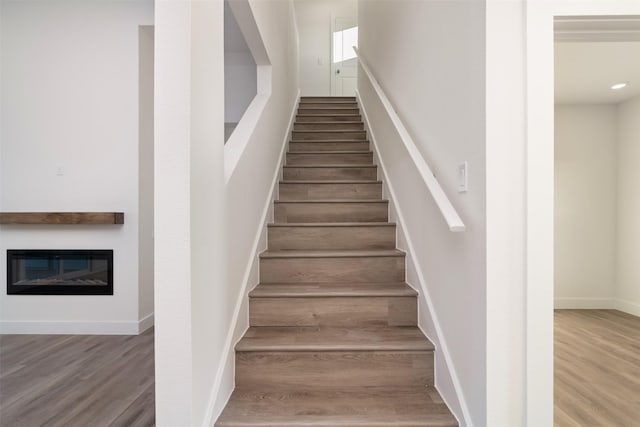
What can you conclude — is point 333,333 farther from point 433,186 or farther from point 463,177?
point 463,177

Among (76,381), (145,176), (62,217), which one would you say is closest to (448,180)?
(76,381)

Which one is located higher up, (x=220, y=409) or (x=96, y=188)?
(x=96, y=188)

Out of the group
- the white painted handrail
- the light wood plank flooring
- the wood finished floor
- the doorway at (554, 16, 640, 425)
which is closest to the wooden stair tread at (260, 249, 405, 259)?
the white painted handrail

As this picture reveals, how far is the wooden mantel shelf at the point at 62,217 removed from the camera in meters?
2.97

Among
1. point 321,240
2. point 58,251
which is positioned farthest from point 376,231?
point 58,251

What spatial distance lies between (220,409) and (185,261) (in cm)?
75

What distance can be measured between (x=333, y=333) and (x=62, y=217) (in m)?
2.76

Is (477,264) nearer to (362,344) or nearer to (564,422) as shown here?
(362,344)

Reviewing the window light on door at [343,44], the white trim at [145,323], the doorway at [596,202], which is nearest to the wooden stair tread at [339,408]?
Answer: the white trim at [145,323]

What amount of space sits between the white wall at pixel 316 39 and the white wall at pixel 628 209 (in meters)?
4.60

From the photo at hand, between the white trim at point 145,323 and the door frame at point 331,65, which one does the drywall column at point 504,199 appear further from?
the door frame at point 331,65

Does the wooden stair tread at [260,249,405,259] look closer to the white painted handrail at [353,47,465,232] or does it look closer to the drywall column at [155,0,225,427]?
the white painted handrail at [353,47,465,232]

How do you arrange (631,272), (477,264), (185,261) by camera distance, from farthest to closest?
(631,272) < (477,264) < (185,261)

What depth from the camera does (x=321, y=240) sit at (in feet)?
8.13
